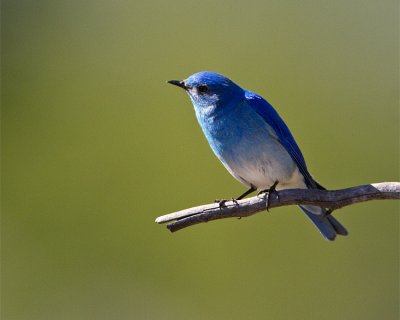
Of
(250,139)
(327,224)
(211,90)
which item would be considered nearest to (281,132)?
(250,139)

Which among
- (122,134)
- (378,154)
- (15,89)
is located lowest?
(378,154)

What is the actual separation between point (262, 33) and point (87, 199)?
9.96ft

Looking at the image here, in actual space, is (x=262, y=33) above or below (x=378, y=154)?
above

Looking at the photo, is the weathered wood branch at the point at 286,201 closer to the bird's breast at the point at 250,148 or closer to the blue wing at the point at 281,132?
the bird's breast at the point at 250,148

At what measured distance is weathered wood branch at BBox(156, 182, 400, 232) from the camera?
17.9ft

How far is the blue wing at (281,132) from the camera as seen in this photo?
20.3 ft

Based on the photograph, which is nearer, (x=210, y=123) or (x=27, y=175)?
(x=210, y=123)

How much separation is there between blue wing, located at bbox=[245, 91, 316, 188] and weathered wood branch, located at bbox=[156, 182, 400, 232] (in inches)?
22.9

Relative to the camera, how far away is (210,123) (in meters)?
6.23

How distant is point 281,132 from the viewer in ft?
20.4

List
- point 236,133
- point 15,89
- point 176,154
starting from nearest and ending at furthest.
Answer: point 236,133, point 176,154, point 15,89

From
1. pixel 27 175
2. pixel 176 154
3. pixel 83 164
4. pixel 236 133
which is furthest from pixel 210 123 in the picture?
pixel 27 175

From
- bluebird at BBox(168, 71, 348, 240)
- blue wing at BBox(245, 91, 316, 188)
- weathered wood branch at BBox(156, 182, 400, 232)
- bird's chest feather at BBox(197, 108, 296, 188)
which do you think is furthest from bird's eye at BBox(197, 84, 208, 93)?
weathered wood branch at BBox(156, 182, 400, 232)

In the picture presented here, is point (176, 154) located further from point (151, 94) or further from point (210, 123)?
point (210, 123)
